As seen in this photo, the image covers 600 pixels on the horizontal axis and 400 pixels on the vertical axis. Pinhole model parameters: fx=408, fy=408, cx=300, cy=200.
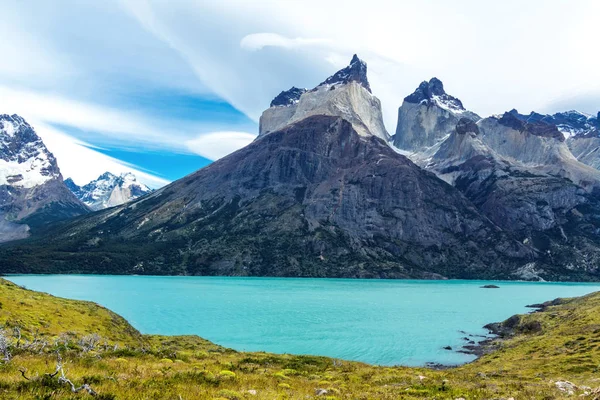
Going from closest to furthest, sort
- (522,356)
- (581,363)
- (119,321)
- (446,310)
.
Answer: (581,363) → (522,356) → (119,321) → (446,310)

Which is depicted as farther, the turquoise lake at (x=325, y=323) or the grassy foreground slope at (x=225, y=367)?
the turquoise lake at (x=325, y=323)

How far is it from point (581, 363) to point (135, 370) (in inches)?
1861

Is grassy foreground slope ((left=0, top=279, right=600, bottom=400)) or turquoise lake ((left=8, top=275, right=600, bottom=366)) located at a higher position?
grassy foreground slope ((left=0, top=279, right=600, bottom=400))

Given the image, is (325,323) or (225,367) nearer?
(225,367)

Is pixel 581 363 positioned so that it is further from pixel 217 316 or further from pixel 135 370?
pixel 217 316

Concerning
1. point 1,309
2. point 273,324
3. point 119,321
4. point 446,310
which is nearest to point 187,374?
point 1,309

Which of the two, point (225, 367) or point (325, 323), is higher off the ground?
point (225, 367)

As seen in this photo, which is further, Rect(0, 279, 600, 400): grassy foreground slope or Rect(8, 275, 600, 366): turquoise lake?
Rect(8, 275, 600, 366): turquoise lake

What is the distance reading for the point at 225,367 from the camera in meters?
34.2

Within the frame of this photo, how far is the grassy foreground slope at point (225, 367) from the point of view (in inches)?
663

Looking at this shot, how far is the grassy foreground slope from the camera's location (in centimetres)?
1683

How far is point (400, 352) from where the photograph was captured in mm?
78875

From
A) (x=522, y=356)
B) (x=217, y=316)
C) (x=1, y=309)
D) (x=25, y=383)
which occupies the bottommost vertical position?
(x=217, y=316)

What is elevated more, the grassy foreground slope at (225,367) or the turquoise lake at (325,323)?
the grassy foreground slope at (225,367)
